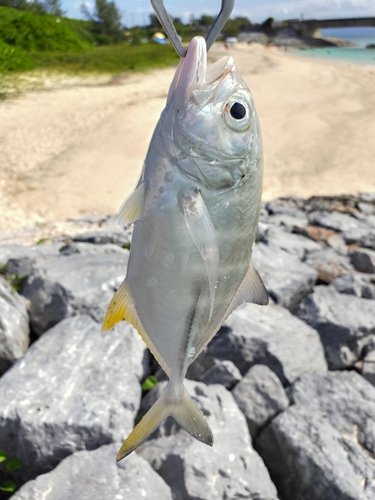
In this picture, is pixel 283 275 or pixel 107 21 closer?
A: pixel 283 275

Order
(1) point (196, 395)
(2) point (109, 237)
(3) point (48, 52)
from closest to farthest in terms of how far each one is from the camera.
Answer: (1) point (196, 395), (2) point (109, 237), (3) point (48, 52)

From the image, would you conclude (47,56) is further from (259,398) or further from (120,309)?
(120,309)

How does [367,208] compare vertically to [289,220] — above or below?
below

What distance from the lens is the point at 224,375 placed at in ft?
11.6

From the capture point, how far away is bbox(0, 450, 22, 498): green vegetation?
9.25ft

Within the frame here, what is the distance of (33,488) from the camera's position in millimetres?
2461

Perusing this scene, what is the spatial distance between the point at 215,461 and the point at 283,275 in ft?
8.04

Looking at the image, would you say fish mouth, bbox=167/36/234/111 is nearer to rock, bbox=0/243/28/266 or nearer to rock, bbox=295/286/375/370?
rock, bbox=295/286/375/370

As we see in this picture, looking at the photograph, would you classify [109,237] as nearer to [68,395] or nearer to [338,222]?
[68,395]

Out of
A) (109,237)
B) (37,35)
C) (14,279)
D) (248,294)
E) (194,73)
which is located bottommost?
(109,237)

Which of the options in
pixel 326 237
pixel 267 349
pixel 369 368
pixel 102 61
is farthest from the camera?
pixel 102 61

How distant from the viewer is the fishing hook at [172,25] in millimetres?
1317

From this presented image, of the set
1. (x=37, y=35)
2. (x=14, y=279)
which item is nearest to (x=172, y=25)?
(x=14, y=279)

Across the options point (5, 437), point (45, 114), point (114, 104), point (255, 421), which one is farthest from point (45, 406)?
point (114, 104)
